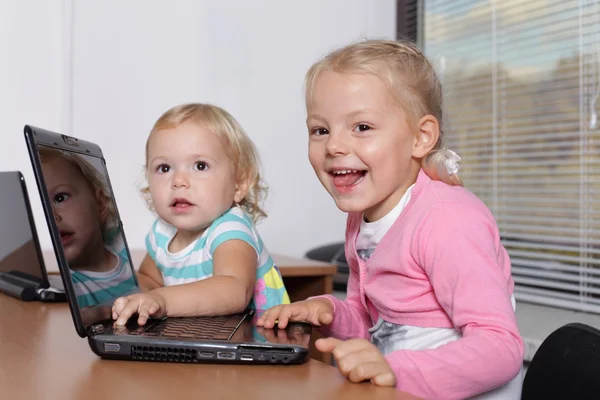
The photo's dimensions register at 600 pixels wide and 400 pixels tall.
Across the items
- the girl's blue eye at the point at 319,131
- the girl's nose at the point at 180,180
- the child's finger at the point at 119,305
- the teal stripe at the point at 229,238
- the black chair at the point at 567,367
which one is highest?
the girl's blue eye at the point at 319,131

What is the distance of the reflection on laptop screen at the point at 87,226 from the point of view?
95 centimetres

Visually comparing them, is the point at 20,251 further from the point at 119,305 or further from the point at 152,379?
the point at 152,379

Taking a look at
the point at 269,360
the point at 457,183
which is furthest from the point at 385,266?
the point at 269,360

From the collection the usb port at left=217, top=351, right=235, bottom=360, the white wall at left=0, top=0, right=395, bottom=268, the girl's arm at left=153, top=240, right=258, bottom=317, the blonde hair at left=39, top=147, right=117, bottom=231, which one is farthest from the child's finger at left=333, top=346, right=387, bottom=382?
the white wall at left=0, top=0, right=395, bottom=268

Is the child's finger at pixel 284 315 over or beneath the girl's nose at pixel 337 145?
beneath

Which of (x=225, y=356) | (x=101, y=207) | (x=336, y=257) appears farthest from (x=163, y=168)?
(x=336, y=257)

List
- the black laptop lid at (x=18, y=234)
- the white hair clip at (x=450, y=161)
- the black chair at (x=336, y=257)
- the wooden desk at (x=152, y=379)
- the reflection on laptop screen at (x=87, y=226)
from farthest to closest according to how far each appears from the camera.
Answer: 1. the black chair at (x=336, y=257)
2. the black laptop lid at (x=18, y=234)
3. the white hair clip at (x=450, y=161)
4. the reflection on laptop screen at (x=87, y=226)
5. the wooden desk at (x=152, y=379)

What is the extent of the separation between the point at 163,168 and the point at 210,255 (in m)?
0.20

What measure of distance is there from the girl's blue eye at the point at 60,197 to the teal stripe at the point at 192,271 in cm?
44

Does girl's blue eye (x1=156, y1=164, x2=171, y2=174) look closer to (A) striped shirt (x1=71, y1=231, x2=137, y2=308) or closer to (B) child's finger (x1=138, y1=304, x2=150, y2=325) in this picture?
(A) striped shirt (x1=71, y1=231, x2=137, y2=308)

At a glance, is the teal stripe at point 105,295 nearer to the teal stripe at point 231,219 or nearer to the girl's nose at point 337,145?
the teal stripe at point 231,219

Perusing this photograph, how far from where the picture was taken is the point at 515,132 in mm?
2520

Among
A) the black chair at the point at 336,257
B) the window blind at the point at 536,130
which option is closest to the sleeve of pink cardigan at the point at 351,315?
the window blind at the point at 536,130

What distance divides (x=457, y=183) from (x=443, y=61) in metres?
1.82
